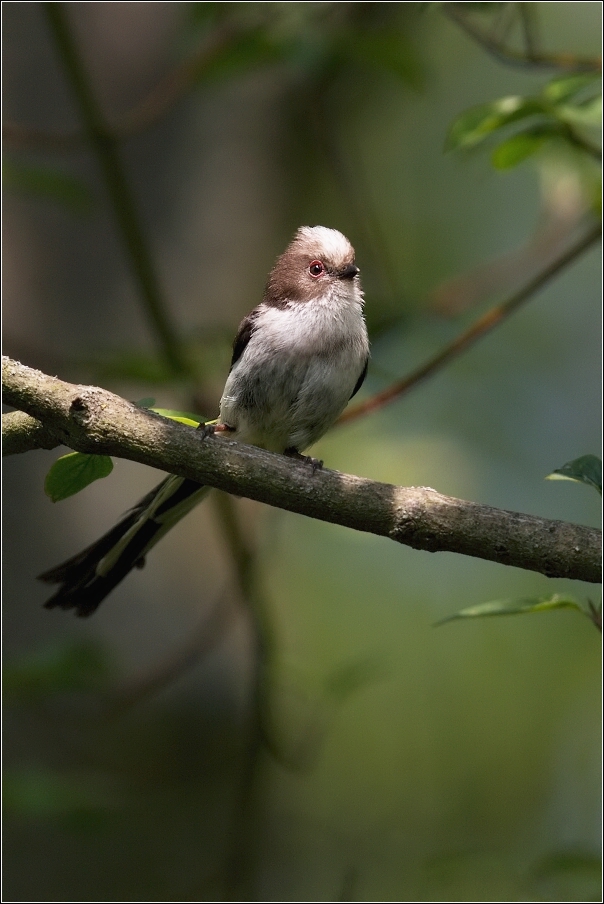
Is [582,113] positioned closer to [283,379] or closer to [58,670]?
[283,379]

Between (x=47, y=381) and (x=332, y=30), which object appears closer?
(x=47, y=381)

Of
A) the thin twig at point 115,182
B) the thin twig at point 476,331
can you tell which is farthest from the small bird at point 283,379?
the thin twig at point 115,182

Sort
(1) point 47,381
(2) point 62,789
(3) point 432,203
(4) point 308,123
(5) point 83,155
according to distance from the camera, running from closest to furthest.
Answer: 1. (1) point 47,381
2. (2) point 62,789
3. (5) point 83,155
4. (4) point 308,123
5. (3) point 432,203

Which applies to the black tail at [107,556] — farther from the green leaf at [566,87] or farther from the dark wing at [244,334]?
the green leaf at [566,87]

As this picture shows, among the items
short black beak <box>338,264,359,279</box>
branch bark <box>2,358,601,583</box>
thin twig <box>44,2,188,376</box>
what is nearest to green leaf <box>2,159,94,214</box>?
thin twig <box>44,2,188,376</box>

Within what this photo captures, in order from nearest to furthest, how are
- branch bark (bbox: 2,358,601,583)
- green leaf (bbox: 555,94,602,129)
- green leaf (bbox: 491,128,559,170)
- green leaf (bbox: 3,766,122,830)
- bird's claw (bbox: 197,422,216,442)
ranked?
branch bark (bbox: 2,358,601,583) < bird's claw (bbox: 197,422,216,442) < green leaf (bbox: 555,94,602,129) < green leaf (bbox: 491,128,559,170) < green leaf (bbox: 3,766,122,830)

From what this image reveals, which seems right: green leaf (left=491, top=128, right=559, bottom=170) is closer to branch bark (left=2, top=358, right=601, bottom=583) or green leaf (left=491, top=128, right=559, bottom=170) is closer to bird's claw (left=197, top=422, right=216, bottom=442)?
branch bark (left=2, top=358, right=601, bottom=583)

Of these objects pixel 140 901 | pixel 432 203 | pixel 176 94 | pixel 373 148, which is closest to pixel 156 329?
pixel 176 94

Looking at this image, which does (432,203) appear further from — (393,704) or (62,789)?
(62,789)
